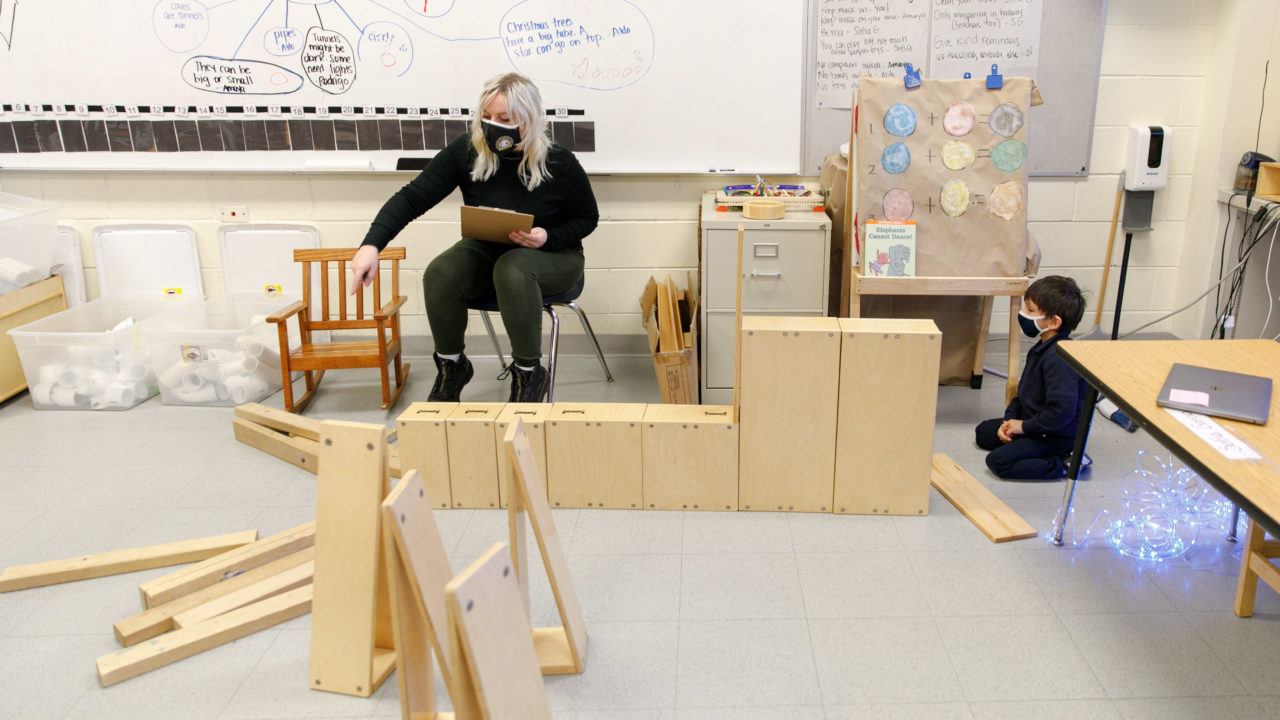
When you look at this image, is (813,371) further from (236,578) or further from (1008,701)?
(236,578)

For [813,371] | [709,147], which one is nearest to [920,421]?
[813,371]

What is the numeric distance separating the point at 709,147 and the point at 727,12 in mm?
512

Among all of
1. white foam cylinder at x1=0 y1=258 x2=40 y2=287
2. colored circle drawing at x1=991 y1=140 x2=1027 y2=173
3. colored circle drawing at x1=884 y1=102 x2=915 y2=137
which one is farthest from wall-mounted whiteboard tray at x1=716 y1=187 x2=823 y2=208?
white foam cylinder at x1=0 y1=258 x2=40 y2=287

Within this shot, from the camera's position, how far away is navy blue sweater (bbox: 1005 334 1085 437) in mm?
2672

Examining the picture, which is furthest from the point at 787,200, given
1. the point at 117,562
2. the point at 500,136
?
the point at 117,562

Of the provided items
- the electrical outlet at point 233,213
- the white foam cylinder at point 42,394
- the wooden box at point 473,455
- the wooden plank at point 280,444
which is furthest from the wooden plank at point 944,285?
the white foam cylinder at point 42,394

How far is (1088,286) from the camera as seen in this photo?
12.7ft

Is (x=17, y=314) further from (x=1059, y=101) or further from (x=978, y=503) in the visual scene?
(x=1059, y=101)

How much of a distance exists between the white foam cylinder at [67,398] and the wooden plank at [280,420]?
71 cm

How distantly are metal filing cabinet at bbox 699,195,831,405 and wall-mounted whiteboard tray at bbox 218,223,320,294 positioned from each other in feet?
5.68

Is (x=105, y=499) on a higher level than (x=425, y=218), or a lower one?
lower

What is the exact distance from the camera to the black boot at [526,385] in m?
3.11

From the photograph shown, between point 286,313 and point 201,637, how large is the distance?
1.53 meters

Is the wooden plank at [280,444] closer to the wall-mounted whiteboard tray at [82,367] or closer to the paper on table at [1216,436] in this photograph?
the wall-mounted whiteboard tray at [82,367]
